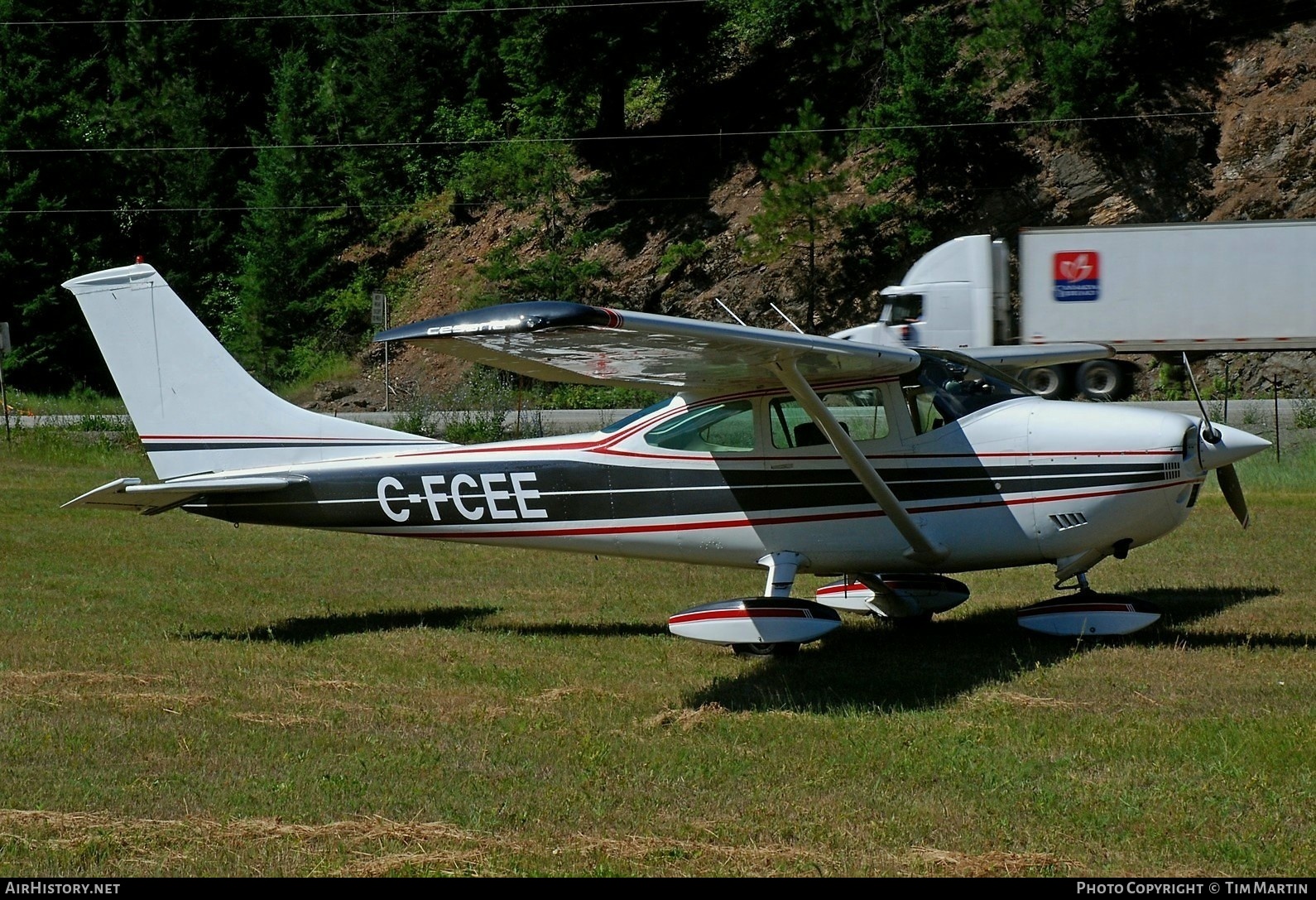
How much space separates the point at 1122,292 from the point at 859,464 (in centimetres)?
1309

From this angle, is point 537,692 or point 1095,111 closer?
point 537,692

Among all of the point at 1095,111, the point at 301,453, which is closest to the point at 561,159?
the point at 1095,111

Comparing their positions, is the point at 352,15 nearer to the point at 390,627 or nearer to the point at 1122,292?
the point at 1122,292

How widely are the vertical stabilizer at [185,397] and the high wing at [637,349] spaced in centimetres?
220

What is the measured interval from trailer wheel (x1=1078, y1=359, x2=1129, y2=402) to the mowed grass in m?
8.79

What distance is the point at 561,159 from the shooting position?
41.9m

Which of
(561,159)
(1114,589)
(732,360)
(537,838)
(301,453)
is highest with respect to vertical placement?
(561,159)

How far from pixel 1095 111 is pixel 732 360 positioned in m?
29.7

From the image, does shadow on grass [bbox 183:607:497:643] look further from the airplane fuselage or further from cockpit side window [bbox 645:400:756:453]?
cockpit side window [bbox 645:400:756:453]

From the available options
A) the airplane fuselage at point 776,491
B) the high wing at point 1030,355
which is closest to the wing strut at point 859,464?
the airplane fuselage at point 776,491

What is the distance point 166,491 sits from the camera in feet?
31.3

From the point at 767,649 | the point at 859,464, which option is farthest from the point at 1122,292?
the point at 767,649
